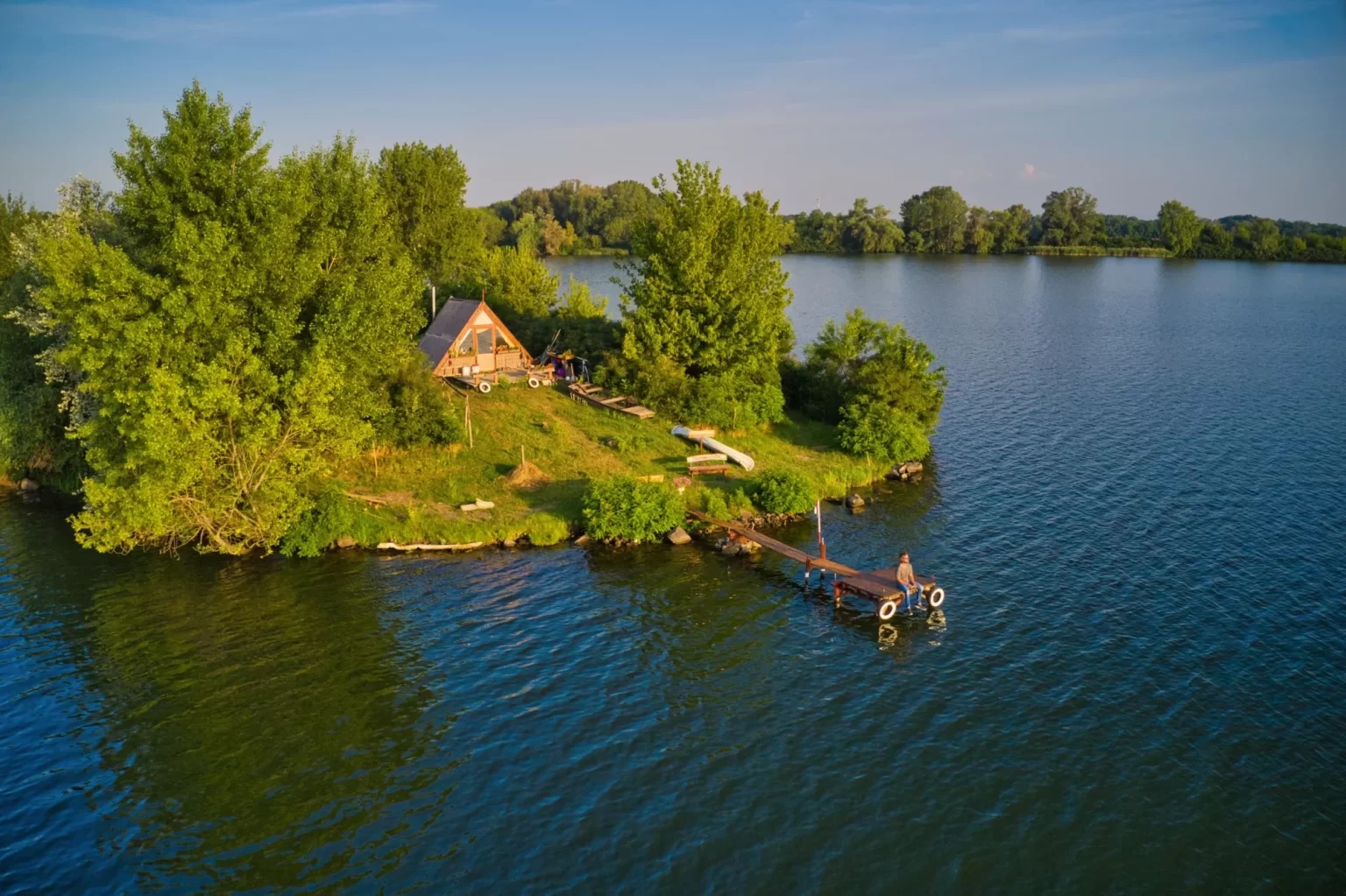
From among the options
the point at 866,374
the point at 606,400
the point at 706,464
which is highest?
the point at 866,374

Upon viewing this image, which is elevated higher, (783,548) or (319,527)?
(319,527)

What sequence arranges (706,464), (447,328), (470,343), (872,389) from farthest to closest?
(447,328)
(470,343)
(872,389)
(706,464)

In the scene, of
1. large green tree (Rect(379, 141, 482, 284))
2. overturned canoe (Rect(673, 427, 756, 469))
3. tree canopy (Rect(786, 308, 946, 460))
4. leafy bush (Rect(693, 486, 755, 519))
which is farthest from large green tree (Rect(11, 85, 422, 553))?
tree canopy (Rect(786, 308, 946, 460))

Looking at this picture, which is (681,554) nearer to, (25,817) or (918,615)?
(918,615)

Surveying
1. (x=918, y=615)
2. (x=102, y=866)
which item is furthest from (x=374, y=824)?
(x=918, y=615)

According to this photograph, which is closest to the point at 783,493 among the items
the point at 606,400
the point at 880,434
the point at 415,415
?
the point at 880,434

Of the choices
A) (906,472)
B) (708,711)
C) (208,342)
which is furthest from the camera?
(906,472)

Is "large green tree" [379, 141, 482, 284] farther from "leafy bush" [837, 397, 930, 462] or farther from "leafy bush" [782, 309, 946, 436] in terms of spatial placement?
"leafy bush" [837, 397, 930, 462]

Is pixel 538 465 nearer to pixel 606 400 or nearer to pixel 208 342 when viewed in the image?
pixel 606 400
